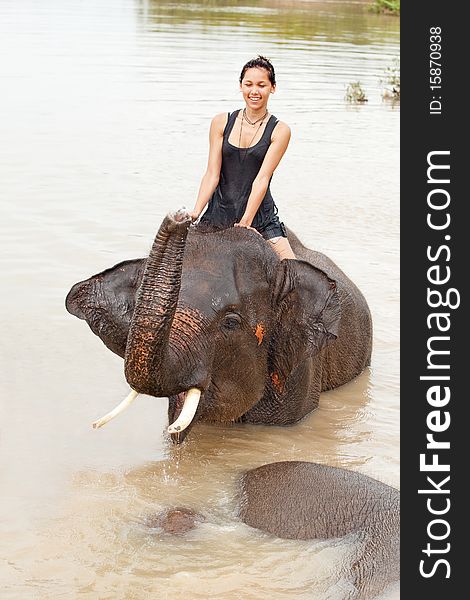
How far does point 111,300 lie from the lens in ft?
18.4

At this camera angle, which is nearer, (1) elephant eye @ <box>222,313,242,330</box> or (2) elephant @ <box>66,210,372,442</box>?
(2) elephant @ <box>66,210,372,442</box>

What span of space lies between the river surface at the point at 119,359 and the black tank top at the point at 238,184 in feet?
3.79

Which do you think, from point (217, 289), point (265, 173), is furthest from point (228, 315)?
point (265, 173)

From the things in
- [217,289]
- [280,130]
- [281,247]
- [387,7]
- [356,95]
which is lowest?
[217,289]

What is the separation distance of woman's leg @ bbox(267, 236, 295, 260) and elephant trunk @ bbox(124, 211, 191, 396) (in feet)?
4.87

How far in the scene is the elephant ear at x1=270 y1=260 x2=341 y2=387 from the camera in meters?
5.71

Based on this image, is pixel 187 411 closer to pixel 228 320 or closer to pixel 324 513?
pixel 228 320

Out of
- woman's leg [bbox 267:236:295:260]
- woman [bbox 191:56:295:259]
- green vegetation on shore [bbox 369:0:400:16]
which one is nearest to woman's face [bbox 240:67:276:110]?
woman [bbox 191:56:295:259]

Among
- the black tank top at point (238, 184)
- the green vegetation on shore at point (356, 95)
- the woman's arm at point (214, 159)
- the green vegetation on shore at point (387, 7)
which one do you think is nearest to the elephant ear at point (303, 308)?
the black tank top at point (238, 184)

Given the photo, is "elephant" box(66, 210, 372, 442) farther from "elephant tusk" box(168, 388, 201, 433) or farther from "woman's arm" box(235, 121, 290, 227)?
"woman's arm" box(235, 121, 290, 227)

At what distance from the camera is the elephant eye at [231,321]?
546cm

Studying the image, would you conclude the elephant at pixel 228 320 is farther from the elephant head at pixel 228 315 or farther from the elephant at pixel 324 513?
the elephant at pixel 324 513

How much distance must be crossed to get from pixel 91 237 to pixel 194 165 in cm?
396

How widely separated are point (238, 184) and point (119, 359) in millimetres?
1579
